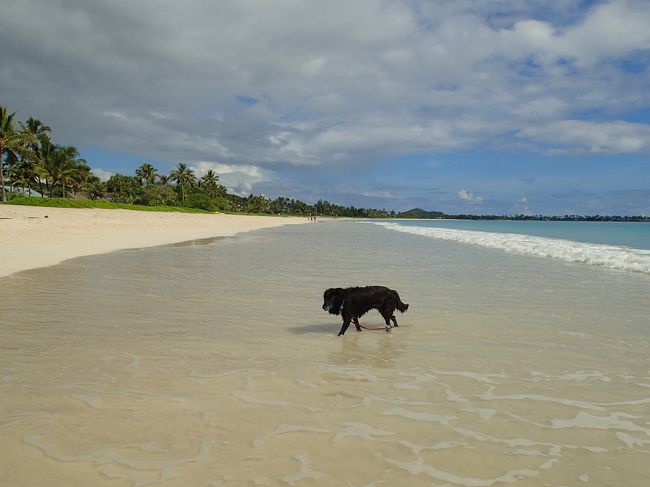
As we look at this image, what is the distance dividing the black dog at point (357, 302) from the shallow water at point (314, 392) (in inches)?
15.8

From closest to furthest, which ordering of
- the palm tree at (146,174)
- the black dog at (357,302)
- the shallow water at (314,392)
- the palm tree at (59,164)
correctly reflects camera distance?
the shallow water at (314,392)
the black dog at (357,302)
the palm tree at (59,164)
the palm tree at (146,174)

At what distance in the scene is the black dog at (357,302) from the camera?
26.1ft

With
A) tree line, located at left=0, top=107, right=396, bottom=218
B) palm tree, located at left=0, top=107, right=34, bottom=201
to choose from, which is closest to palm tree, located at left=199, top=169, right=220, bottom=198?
tree line, located at left=0, top=107, right=396, bottom=218

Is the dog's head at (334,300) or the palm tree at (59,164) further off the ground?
the palm tree at (59,164)

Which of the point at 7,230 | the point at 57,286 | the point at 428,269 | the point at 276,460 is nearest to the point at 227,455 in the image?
the point at 276,460

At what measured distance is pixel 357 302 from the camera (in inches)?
319

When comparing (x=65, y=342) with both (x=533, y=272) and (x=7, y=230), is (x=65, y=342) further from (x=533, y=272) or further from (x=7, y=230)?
(x=7, y=230)

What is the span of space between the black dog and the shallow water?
401mm

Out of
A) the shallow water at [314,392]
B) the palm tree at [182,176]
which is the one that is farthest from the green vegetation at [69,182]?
the shallow water at [314,392]

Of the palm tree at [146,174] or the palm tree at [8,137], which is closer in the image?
the palm tree at [8,137]

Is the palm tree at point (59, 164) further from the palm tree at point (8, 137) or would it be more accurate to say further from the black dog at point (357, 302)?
the black dog at point (357, 302)

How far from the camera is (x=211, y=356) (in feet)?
21.7

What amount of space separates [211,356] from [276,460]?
3.10 metres

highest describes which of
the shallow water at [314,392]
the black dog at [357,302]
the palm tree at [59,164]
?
the palm tree at [59,164]
